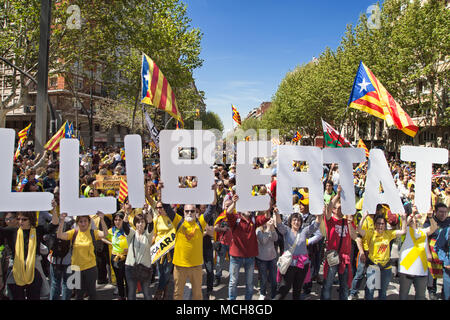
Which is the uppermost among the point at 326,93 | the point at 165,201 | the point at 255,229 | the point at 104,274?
the point at 326,93

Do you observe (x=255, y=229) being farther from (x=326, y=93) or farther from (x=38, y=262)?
(x=326, y=93)

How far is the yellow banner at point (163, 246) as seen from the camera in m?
5.17

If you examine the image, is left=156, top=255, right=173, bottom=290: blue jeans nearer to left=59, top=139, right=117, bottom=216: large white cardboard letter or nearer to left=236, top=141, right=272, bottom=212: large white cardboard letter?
left=59, top=139, right=117, bottom=216: large white cardboard letter

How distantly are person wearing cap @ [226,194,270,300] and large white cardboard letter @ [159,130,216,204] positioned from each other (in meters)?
0.52

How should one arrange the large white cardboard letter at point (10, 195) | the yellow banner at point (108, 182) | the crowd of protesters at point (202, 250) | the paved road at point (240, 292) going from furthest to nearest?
1. the yellow banner at point (108, 182)
2. the paved road at point (240, 292)
3. the crowd of protesters at point (202, 250)
4. the large white cardboard letter at point (10, 195)

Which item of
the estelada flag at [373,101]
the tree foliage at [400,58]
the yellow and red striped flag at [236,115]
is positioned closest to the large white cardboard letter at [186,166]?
the estelada flag at [373,101]

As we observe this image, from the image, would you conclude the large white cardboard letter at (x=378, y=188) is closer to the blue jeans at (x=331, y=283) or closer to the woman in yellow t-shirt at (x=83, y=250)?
the blue jeans at (x=331, y=283)

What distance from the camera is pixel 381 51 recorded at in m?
25.4

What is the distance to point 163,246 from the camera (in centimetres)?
522

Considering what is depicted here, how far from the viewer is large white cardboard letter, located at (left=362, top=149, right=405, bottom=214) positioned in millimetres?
5211

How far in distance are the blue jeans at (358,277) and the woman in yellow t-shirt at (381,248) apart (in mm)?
136
